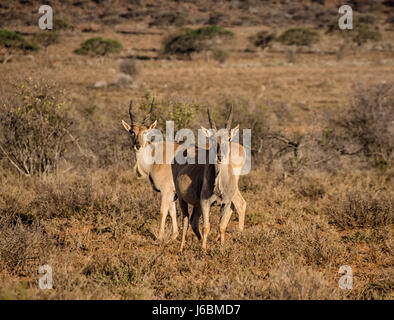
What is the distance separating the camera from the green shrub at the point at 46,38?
4308 centimetres

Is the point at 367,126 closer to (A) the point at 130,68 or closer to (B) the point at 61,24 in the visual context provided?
(A) the point at 130,68

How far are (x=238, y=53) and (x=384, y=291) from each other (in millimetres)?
51523

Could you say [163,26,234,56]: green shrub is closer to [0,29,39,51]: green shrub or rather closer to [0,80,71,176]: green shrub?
[0,29,39,51]: green shrub

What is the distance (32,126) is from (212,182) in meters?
6.58

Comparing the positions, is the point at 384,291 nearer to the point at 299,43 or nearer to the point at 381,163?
the point at 381,163

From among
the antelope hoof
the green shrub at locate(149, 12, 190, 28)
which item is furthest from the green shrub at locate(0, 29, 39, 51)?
the green shrub at locate(149, 12, 190, 28)

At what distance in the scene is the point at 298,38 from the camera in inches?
2148

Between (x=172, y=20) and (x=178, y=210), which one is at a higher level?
(x=172, y=20)

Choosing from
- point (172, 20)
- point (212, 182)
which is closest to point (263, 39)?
point (172, 20)

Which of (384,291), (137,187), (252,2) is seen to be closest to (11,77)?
(137,187)

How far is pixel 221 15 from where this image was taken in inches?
3295

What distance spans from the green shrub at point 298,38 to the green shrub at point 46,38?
1121 inches

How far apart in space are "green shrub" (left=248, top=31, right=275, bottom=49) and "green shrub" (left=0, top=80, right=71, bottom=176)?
5001 cm

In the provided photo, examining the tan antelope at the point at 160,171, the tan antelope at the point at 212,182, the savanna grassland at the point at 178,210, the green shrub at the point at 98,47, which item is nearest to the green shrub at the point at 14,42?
the green shrub at the point at 98,47
